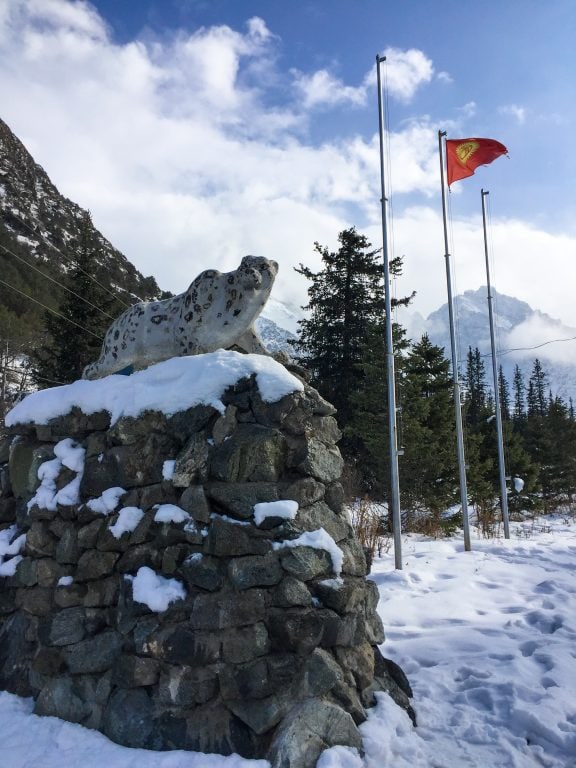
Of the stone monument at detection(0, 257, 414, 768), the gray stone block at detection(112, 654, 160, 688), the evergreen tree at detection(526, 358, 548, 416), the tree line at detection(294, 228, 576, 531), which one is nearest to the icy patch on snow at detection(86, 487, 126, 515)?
the stone monument at detection(0, 257, 414, 768)

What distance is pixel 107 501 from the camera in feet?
12.2

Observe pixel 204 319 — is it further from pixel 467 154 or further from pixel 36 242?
pixel 36 242

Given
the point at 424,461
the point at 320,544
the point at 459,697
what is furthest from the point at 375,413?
the point at 320,544

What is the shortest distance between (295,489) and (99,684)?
1741 mm

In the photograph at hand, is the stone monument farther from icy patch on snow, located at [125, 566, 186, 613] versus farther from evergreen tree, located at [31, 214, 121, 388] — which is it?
evergreen tree, located at [31, 214, 121, 388]

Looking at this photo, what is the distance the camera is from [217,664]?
10.2ft

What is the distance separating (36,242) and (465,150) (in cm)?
4043

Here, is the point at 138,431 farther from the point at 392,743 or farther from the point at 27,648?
the point at 392,743

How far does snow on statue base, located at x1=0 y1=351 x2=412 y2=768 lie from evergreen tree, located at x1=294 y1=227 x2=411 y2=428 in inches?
574

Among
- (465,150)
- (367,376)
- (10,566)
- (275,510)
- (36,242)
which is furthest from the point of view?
(36,242)

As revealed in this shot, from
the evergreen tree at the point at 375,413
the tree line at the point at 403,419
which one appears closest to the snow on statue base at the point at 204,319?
the tree line at the point at 403,419

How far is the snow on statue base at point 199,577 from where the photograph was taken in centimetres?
306

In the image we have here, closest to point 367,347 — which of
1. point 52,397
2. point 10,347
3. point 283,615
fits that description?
point 52,397

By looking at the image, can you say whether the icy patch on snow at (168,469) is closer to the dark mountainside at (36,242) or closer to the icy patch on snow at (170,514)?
the icy patch on snow at (170,514)
